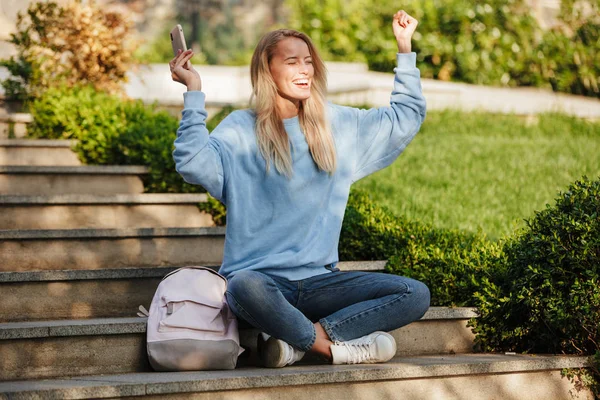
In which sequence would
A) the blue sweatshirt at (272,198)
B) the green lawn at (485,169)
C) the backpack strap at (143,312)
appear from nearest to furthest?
the blue sweatshirt at (272,198) < the backpack strap at (143,312) < the green lawn at (485,169)

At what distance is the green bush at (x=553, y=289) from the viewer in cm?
438

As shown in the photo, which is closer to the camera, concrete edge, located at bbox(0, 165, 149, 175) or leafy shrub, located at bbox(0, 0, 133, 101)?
concrete edge, located at bbox(0, 165, 149, 175)

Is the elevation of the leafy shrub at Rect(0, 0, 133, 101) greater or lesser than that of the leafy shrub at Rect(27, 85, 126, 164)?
greater

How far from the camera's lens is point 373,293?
170 inches

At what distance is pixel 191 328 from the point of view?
13.4ft

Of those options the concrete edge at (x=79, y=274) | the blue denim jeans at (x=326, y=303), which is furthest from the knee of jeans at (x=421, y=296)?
the concrete edge at (x=79, y=274)

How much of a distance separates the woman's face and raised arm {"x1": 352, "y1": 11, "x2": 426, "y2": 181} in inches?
13.6

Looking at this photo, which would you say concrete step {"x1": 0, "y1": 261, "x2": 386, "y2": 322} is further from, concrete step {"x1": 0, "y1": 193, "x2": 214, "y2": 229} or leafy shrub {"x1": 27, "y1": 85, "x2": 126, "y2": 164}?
leafy shrub {"x1": 27, "y1": 85, "x2": 126, "y2": 164}

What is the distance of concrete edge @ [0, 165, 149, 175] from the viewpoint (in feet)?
21.9

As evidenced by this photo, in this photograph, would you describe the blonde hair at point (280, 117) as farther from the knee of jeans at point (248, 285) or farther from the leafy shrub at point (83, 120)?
the leafy shrub at point (83, 120)

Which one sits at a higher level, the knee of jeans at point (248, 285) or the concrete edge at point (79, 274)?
the knee of jeans at point (248, 285)

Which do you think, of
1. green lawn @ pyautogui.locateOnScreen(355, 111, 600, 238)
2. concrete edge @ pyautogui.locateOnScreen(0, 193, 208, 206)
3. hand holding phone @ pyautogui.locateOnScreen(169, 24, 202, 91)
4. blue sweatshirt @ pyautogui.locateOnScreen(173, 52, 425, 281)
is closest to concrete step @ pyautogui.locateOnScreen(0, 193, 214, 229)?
concrete edge @ pyautogui.locateOnScreen(0, 193, 208, 206)

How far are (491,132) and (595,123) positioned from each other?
4.10ft

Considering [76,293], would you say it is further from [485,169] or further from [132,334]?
[485,169]
